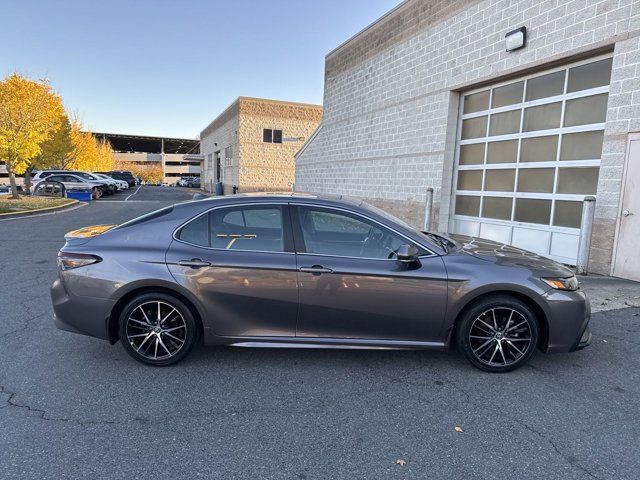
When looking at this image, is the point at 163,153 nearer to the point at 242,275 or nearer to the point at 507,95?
the point at 507,95

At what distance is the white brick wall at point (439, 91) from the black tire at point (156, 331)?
22.4 ft

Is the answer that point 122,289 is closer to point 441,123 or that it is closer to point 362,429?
point 362,429

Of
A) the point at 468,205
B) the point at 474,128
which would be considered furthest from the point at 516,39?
the point at 468,205

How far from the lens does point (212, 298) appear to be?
3721mm

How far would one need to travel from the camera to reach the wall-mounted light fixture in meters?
8.62

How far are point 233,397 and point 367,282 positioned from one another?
1.40 m

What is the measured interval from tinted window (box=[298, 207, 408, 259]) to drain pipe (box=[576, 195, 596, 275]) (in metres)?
5.04

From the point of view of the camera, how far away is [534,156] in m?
8.80

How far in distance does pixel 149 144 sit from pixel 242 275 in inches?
3974

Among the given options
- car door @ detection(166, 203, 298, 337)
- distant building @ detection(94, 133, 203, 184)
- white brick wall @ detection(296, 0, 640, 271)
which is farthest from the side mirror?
distant building @ detection(94, 133, 203, 184)

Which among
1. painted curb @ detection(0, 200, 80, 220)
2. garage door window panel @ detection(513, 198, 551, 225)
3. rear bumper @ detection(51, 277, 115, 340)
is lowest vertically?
painted curb @ detection(0, 200, 80, 220)

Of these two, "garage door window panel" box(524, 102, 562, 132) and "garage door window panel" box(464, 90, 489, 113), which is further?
"garage door window panel" box(464, 90, 489, 113)

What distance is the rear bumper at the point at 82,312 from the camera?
374 cm

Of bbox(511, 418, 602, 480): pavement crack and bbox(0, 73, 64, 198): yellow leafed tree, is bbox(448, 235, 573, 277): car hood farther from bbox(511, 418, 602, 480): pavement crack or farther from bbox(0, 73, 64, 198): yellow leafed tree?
bbox(0, 73, 64, 198): yellow leafed tree
